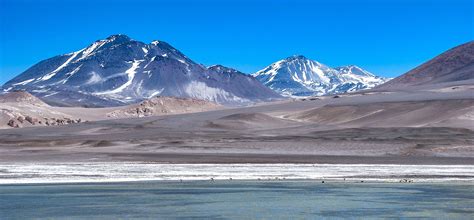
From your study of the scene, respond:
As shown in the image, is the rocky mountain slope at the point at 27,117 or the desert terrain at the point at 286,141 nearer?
the desert terrain at the point at 286,141

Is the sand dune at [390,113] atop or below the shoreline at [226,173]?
atop

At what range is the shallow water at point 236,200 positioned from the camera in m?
28.2

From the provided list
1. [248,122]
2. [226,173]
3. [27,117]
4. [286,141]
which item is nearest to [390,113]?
[248,122]

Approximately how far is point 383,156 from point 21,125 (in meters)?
95.6

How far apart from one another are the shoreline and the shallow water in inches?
92.3

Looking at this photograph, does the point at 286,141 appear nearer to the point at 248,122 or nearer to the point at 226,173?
the point at 226,173

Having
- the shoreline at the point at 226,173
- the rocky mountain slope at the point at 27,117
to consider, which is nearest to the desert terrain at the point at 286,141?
the shoreline at the point at 226,173

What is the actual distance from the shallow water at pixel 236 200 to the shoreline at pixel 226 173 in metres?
2.35

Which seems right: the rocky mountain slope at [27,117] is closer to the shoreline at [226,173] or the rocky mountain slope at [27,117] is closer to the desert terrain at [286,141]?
the desert terrain at [286,141]

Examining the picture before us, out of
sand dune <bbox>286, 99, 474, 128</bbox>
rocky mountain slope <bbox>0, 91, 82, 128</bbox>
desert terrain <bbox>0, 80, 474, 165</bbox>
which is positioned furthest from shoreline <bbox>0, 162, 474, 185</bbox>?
rocky mountain slope <bbox>0, 91, 82, 128</bbox>

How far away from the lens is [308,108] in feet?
533

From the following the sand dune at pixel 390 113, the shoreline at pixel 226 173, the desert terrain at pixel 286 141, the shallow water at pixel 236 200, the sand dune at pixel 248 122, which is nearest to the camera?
the shallow water at pixel 236 200

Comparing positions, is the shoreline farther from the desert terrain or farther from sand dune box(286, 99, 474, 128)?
sand dune box(286, 99, 474, 128)

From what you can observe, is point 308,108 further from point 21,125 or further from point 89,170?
point 89,170
